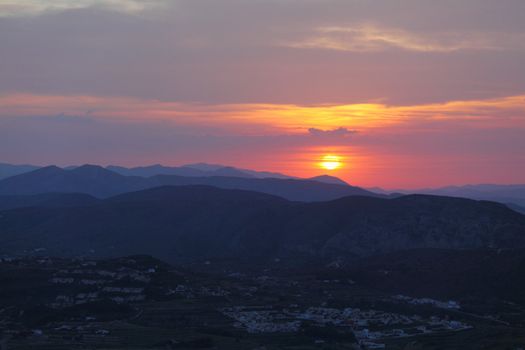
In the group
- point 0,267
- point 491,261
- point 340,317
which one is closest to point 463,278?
point 491,261

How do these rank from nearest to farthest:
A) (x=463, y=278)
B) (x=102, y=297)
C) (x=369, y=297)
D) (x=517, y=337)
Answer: (x=517, y=337) → (x=102, y=297) → (x=369, y=297) → (x=463, y=278)

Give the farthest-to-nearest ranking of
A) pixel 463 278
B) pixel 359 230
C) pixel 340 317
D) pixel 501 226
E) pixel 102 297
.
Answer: pixel 359 230
pixel 501 226
pixel 463 278
pixel 102 297
pixel 340 317

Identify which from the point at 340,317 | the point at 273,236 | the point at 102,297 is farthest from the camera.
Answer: the point at 273,236

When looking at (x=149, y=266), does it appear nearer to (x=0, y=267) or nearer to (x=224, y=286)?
(x=224, y=286)

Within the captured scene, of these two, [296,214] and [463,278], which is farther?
[296,214]

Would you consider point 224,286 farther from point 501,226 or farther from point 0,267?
point 501,226

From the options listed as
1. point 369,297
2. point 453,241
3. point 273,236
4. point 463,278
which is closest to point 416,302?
point 369,297
